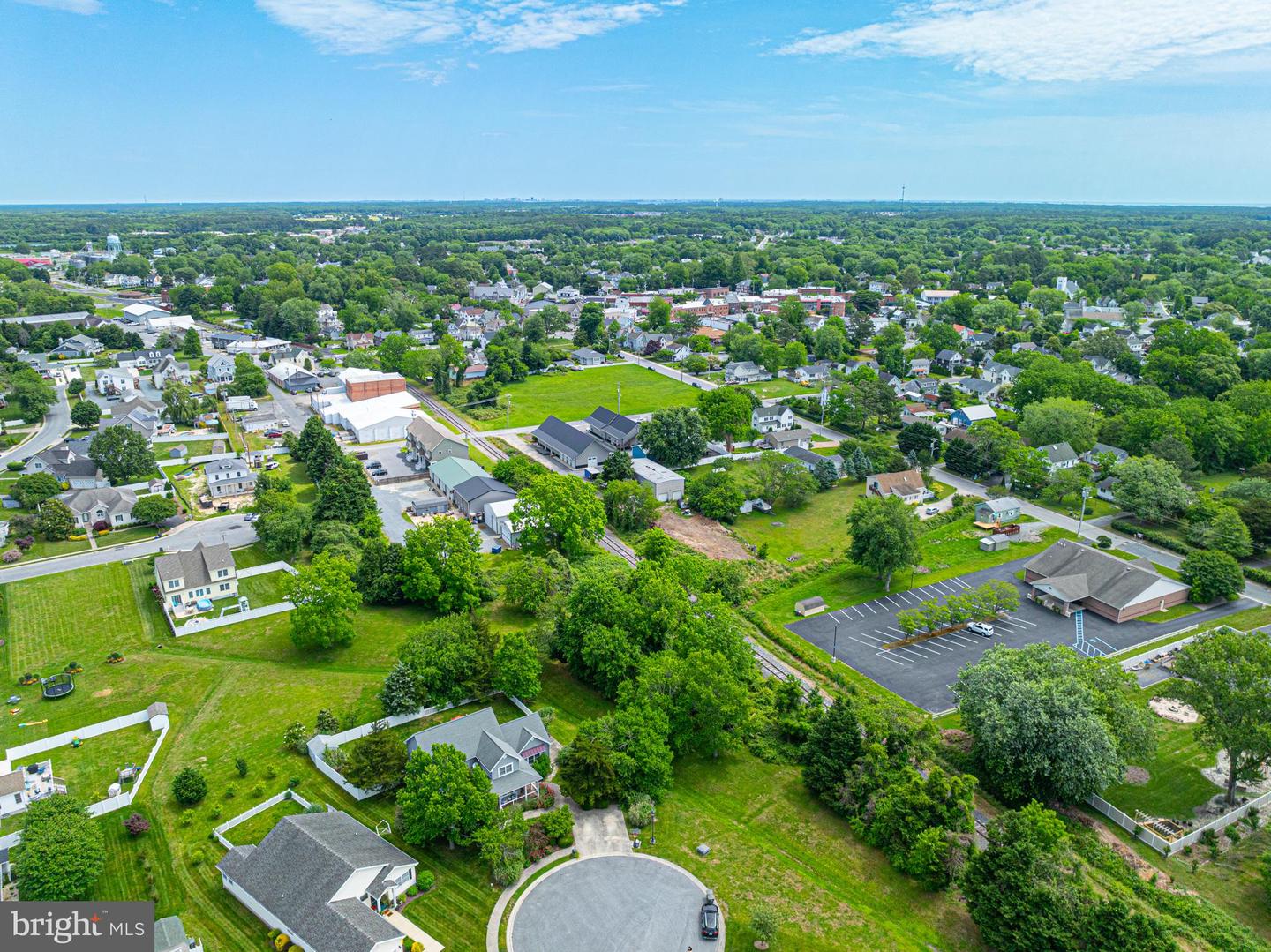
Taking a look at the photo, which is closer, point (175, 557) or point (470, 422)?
point (175, 557)

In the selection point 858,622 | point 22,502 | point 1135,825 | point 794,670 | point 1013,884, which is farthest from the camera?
point 22,502

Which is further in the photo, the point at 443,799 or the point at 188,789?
the point at 188,789

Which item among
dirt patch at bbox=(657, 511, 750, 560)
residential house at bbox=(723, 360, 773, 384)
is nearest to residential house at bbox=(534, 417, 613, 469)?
dirt patch at bbox=(657, 511, 750, 560)

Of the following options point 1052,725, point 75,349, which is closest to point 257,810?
point 1052,725

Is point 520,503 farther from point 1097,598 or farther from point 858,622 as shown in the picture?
point 1097,598

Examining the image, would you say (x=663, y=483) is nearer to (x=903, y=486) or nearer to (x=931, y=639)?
(x=903, y=486)

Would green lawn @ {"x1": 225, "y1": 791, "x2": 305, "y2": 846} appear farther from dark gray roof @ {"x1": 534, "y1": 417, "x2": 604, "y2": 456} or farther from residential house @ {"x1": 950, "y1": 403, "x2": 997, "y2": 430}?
residential house @ {"x1": 950, "y1": 403, "x2": 997, "y2": 430}

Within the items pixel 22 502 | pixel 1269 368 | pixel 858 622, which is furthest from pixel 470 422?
pixel 1269 368
